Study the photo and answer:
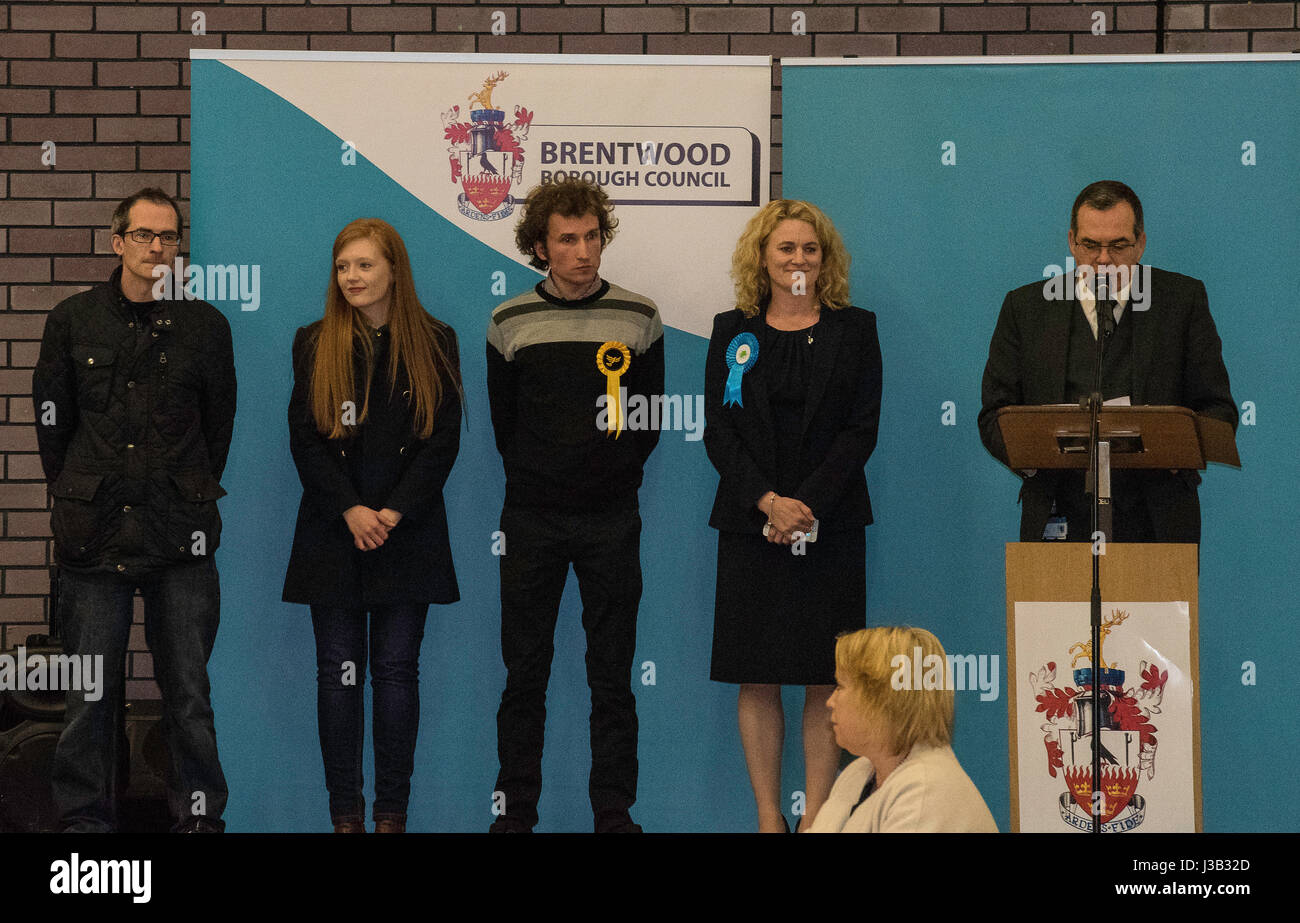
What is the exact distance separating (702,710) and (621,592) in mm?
476

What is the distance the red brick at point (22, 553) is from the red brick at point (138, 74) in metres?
1.67

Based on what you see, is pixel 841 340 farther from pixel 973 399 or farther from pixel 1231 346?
pixel 1231 346

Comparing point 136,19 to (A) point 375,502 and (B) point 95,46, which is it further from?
(A) point 375,502

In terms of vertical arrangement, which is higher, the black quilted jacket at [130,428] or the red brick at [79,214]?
the red brick at [79,214]

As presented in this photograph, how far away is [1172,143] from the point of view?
14.2 feet

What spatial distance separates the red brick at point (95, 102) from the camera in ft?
16.6

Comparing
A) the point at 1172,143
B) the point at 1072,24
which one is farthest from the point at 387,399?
the point at 1072,24

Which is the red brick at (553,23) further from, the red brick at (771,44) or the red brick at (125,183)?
the red brick at (125,183)

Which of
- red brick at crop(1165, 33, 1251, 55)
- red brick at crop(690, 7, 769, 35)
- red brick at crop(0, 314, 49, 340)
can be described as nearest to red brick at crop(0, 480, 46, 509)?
red brick at crop(0, 314, 49, 340)

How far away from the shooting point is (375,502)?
4180 millimetres

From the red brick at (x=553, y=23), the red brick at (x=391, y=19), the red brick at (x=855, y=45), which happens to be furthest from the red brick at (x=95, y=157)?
the red brick at (x=855, y=45)

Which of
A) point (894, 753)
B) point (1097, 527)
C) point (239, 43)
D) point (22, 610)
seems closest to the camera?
point (894, 753)

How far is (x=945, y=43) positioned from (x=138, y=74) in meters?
2.91

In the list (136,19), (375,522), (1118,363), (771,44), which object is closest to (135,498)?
(375,522)
